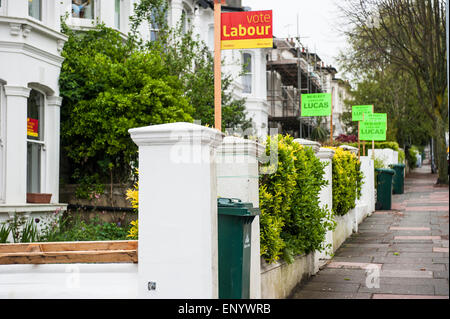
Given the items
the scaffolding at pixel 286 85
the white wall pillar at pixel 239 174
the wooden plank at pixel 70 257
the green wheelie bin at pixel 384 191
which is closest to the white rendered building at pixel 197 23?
the green wheelie bin at pixel 384 191

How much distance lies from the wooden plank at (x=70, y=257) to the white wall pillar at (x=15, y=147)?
5.75 meters

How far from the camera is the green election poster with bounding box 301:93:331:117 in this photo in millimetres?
13469

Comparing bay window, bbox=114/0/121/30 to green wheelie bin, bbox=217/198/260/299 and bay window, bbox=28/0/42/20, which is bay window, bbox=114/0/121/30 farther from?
green wheelie bin, bbox=217/198/260/299

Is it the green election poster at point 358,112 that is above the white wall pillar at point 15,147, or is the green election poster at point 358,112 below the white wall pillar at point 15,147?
above

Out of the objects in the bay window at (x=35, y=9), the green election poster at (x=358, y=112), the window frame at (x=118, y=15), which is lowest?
the green election poster at (x=358, y=112)

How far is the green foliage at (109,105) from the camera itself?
11.5 m

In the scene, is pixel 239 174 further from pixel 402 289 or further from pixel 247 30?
pixel 402 289

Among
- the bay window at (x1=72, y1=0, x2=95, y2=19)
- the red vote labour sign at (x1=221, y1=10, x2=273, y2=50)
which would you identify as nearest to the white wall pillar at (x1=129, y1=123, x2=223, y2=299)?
the red vote labour sign at (x1=221, y1=10, x2=273, y2=50)

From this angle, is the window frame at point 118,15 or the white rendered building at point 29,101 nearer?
the white rendered building at point 29,101

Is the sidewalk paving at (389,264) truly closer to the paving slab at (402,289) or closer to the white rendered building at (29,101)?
the paving slab at (402,289)

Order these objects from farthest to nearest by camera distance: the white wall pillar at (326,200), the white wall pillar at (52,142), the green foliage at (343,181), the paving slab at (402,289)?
1. the white wall pillar at (52,142)
2. the green foliage at (343,181)
3. the white wall pillar at (326,200)
4. the paving slab at (402,289)

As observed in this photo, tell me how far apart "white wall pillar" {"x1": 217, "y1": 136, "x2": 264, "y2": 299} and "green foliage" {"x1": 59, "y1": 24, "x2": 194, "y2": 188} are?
6.34m

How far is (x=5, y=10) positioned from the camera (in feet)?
34.6

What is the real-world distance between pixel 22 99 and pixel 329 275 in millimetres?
6265
